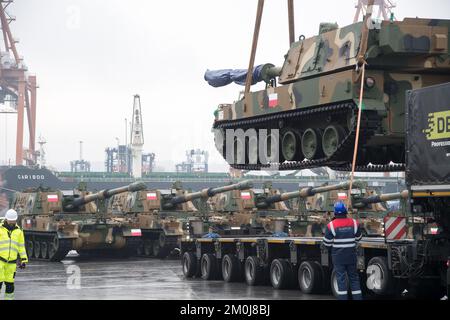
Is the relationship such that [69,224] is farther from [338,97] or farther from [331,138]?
[338,97]

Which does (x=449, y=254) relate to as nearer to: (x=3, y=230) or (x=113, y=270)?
(x=3, y=230)

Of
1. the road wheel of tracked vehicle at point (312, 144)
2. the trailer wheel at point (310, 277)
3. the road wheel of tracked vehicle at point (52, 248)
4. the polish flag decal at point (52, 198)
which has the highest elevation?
the road wheel of tracked vehicle at point (312, 144)

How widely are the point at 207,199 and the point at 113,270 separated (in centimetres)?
1272

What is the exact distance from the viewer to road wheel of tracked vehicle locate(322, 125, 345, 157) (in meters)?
20.2

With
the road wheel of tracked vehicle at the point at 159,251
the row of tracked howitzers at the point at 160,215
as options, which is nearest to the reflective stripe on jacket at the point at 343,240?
the row of tracked howitzers at the point at 160,215

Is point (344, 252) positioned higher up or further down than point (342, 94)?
further down

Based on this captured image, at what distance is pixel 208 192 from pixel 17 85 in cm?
7435

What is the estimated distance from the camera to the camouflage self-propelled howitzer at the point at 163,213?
3719cm

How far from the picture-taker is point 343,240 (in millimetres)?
14828

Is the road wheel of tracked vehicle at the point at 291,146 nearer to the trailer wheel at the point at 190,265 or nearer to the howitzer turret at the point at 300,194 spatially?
the trailer wheel at the point at 190,265

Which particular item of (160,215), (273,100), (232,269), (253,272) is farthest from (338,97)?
(160,215)

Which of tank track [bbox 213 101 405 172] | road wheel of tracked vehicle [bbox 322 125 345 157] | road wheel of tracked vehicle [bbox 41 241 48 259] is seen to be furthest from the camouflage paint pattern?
road wheel of tracked vehicle [bbox 322 125 345 157]

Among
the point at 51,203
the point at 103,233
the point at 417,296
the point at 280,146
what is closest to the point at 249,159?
the point at 280,146

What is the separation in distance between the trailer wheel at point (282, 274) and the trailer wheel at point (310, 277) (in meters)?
0.65
